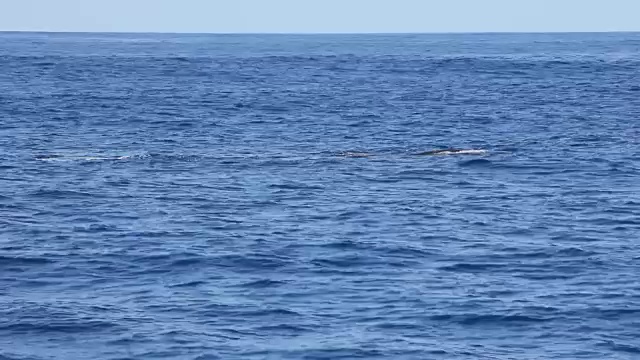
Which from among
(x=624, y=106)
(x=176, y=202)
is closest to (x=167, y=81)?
(x=624, y=106)

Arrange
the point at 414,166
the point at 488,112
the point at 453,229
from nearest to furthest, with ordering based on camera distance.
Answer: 1. the point at 453,229
2. the point at 414,166
3. the point at 488,112

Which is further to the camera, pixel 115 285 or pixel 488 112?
pixel 488 112

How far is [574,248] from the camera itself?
117 feet

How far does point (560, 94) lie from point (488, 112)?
15646 mm

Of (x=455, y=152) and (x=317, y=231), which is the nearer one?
(x=317, y=231)

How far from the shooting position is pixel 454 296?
1212 inches

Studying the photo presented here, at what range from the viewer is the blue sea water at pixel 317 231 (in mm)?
27969

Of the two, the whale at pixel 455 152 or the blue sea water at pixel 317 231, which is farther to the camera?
the whale at pixel 455 152

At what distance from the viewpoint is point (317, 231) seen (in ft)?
126

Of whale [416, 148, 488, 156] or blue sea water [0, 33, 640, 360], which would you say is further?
whale [416, 148, 488, 156]

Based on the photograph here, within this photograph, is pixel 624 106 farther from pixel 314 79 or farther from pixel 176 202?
pixel 176 202

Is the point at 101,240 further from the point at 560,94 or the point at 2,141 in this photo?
the point at 560,94

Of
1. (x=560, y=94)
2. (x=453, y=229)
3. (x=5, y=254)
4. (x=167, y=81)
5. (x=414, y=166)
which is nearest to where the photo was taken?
(x=5, y=254)

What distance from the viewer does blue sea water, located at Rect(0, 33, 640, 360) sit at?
28.0 meters
